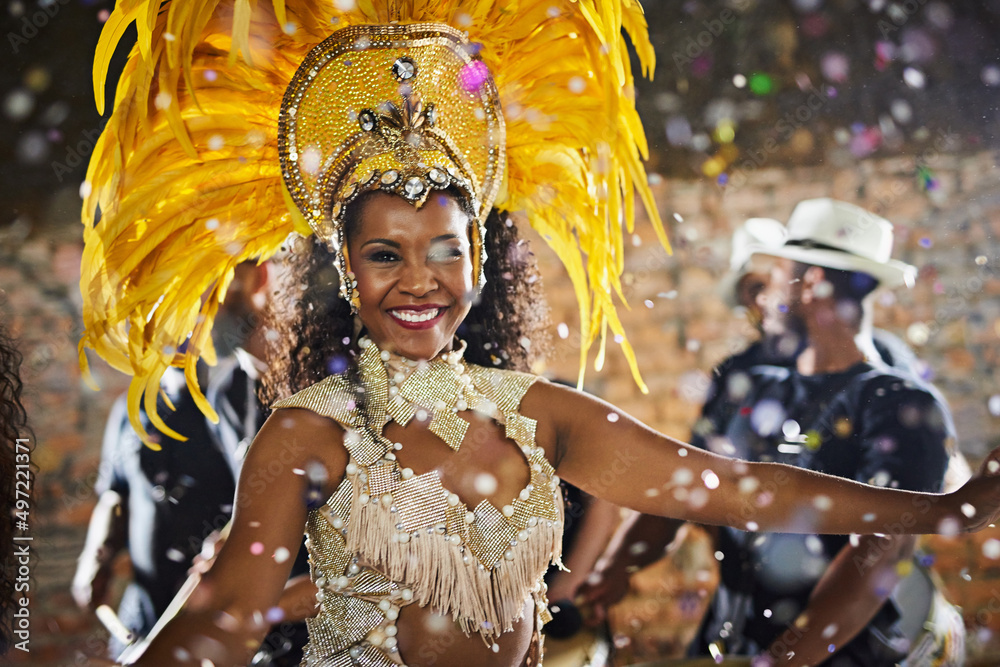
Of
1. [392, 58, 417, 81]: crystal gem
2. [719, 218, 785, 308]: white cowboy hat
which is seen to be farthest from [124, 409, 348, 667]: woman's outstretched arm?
[719, 218, 785, 308]: white cowboy hat

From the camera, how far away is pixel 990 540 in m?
2.31

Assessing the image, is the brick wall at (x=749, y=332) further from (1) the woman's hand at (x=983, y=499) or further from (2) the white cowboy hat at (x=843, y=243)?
(1) the woman's hand at (x=983, y=499)

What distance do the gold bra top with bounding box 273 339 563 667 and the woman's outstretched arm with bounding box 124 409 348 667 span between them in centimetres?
4

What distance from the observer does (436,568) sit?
53.9 inches

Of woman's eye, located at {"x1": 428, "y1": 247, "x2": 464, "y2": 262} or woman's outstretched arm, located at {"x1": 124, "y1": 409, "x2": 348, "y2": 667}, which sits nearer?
woman's outstretched arm, located at {"x1": 124, "y1": 409, "x2": 348, "y2": 667}

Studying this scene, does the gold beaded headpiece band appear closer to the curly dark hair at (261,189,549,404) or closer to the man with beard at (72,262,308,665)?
the curly dark hair at (261,189,549,404)

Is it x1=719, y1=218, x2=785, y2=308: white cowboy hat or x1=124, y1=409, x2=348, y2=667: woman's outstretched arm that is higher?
x1=124, y1=409, x2=348, y2=667: woman's outstretched arm

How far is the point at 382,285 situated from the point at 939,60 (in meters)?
1.86

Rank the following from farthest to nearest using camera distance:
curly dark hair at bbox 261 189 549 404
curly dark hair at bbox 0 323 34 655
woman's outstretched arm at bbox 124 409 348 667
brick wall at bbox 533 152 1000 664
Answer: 1. brick wall at bbox 533 152 1000 664
2. curly dark hair at bbox 0 323 34 655
3. curly dark hair at bbox 261 189 549 404
4. woman's outstretched arm at bbox 124 409 348 667

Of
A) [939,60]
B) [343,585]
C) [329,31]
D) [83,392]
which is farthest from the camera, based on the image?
[939,60]

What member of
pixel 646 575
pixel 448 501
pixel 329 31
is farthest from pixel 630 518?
pixel 329 31

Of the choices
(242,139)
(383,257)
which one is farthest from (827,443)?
(242,139)

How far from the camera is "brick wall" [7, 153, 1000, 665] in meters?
2.12

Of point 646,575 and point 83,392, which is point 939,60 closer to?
point 646,575
